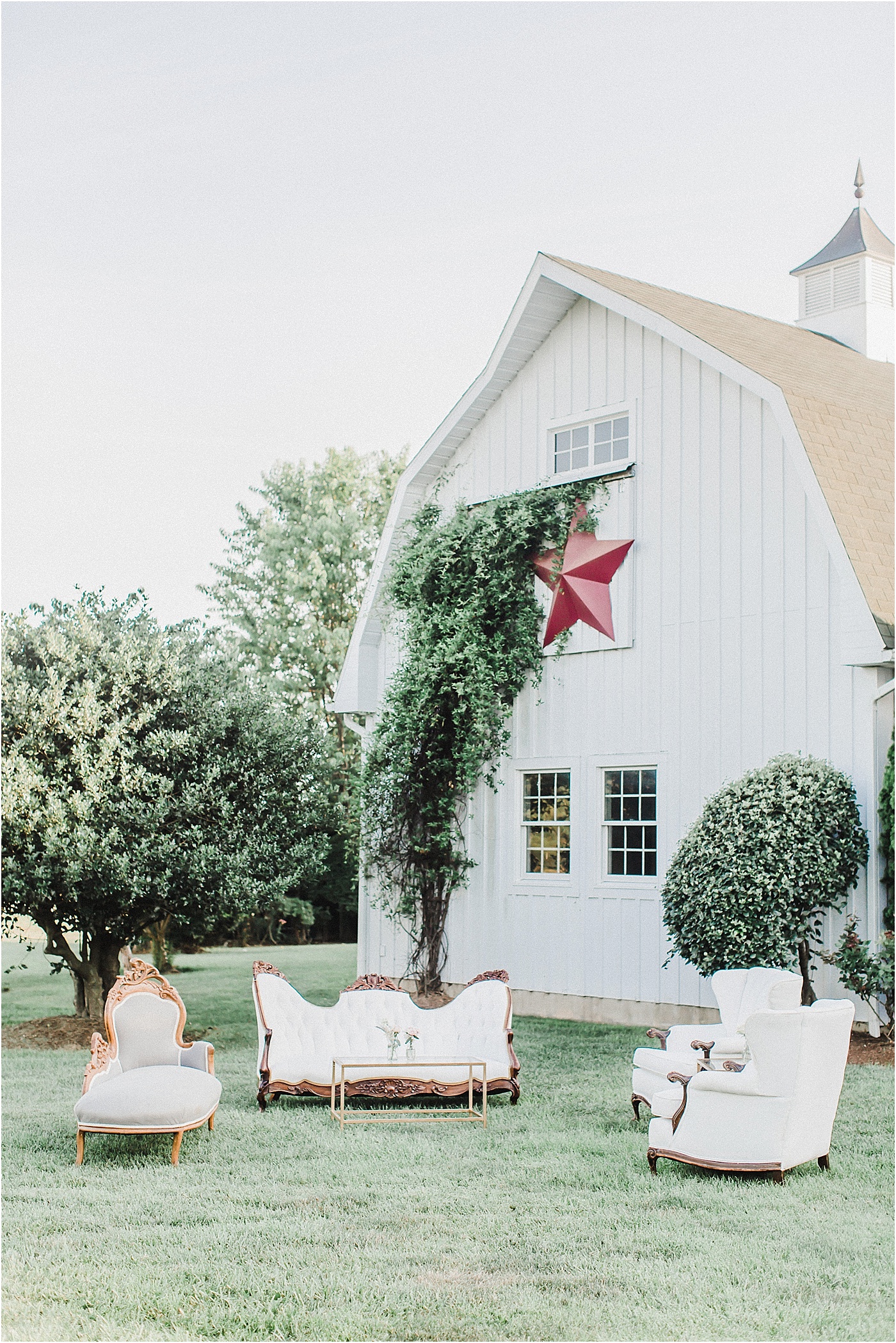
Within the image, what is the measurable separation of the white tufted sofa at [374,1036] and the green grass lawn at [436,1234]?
0.89ft

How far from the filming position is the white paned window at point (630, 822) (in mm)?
12844

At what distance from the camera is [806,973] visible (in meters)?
11.2

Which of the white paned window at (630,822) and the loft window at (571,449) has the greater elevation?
the loft window at (571,449)

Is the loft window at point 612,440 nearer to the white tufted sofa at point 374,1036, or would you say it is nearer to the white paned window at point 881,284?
the white paned window at point 881,284

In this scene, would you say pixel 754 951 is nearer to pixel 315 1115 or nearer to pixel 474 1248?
pixel 315 1115

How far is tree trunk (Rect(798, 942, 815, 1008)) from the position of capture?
36.3 feet

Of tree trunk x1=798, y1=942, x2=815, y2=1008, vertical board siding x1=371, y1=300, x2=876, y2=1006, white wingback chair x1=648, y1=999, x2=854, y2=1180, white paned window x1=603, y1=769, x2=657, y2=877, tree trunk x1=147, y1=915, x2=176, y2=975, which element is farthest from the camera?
tree trunk x1=147, y1=915, x2=176, y2=975

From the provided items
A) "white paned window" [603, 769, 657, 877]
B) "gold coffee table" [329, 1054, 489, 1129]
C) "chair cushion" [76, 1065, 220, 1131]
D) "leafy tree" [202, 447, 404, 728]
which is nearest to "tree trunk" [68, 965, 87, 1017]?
"gold coffee table" [329, 1054, 489, 1129]

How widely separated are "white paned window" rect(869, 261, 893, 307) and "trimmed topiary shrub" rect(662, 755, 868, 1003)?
8916 mm

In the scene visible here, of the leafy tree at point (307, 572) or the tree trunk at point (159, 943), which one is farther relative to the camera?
the leafy tree at point (307, 572)

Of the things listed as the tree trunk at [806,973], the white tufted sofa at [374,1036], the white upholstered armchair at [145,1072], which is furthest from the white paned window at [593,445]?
the white upholstered armchair at [145,1072]

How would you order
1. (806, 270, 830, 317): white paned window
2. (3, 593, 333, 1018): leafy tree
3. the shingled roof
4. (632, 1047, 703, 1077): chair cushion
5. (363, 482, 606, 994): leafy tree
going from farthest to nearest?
(806, 270, 830, 317): white paned window
(363, 482, 606, 994): leafy tree
(3, 593, 333, 1018): leafy tree
the shingled roof
(632, 1047, 703, 1077): chair cushion

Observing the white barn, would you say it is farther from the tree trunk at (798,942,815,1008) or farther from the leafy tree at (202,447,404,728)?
the leafy tree at (202,447,404,728)

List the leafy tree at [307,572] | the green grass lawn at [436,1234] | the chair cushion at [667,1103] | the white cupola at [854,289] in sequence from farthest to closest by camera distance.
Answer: the leafy tree at [307,572]
the white cupola at [854,289]
the chair cushion at [667,1103]
the green grass lawn at [436,1234]
